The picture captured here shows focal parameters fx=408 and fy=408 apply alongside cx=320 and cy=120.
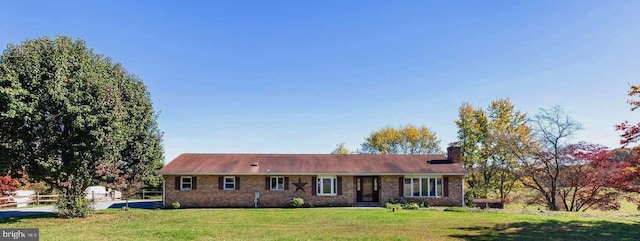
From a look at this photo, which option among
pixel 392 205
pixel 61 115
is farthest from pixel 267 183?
pixel 61 115

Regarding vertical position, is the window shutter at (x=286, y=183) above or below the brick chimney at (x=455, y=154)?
below

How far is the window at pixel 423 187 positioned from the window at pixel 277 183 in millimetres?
7970

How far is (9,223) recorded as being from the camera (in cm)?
1672

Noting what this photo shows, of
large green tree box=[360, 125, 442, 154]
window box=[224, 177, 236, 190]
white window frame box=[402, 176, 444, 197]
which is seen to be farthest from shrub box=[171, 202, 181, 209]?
large green tree box=[360, 125, 442, 154]

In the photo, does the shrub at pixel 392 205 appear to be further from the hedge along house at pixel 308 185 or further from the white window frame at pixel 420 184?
the white window frame at pixel 420 184

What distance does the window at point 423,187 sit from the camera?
2616 centimetres

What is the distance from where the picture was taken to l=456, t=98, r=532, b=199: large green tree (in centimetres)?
3359

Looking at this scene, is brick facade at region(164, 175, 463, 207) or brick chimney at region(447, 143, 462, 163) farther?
brick chimney at region(447, 143, 462, 163)

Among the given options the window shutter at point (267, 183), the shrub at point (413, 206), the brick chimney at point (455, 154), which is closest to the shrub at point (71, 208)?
the window shutter at point (267, 183)

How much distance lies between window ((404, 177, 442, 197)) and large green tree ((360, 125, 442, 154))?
23.0 m

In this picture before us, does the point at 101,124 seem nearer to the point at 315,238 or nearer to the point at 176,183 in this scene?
the point at 176,183

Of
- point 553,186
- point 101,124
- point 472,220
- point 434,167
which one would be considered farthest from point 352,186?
point 101,124

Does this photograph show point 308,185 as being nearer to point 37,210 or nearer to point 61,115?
point 61,115

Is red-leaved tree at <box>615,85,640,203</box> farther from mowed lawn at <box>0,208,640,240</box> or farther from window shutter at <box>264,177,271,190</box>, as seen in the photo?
window shutter at <box>264,177,271,190</box>
